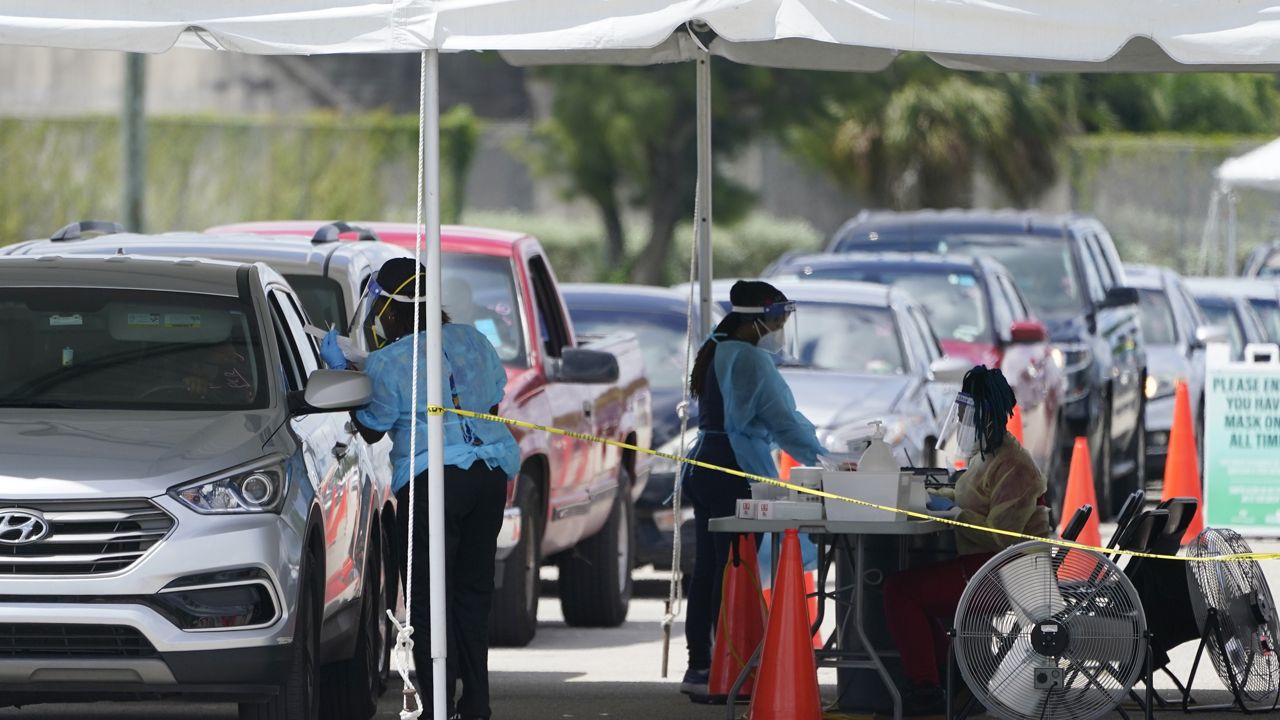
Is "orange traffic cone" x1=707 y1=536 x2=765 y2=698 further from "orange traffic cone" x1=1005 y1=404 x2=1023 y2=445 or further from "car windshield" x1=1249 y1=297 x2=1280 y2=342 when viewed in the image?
"car windshield" x1=1249 y1=297 x2=1280 y2=342

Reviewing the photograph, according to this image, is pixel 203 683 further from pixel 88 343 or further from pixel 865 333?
pixel 865 333

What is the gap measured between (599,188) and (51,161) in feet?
29.0

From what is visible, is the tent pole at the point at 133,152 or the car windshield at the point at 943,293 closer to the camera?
the car windshield at the point at 943,293

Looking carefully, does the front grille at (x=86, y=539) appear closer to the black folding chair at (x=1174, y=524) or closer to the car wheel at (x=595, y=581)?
the black folding chair at (x=1174, y=524)

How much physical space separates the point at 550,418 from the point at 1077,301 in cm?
879

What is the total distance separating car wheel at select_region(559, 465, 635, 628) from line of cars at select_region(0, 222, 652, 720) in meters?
1.44

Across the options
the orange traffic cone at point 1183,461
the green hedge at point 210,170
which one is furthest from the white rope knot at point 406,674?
the green hedge at point 210,170

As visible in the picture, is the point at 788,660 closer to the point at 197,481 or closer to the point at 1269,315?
the point at 197,481

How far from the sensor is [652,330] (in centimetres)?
1570

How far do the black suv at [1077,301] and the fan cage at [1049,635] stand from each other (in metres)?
8.51

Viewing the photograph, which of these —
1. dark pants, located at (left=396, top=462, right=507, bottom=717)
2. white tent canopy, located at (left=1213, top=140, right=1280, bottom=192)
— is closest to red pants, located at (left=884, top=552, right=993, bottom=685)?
dark pants, located at (left=396, top=462, right=507, bottom=717)

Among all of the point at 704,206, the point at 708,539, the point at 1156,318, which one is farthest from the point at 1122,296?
the point at 708,539

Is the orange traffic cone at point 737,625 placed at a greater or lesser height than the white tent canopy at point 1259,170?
lesser

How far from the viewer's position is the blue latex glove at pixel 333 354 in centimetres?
867
